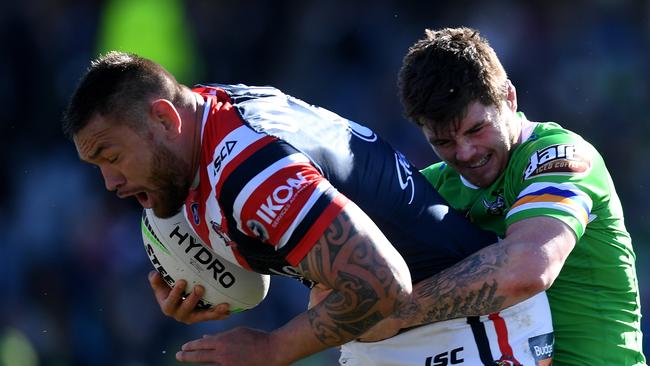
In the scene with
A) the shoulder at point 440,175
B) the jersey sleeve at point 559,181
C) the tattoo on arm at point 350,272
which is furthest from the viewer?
the shoulder at point 440,175

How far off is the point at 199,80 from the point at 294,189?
5.49m

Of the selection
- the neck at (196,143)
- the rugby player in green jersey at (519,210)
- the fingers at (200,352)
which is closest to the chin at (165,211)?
the neck at (196,143)

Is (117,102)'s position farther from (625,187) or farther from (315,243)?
(625,187)

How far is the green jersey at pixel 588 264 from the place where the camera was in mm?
3990

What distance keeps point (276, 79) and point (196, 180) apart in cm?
512

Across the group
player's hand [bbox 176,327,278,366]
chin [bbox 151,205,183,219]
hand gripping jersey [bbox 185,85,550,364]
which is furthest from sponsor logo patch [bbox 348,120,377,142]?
player's hand [bbox 176,327,278,366]

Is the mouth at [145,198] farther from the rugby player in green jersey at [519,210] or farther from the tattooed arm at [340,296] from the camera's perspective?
the rugby player in green jersey at [519,210]

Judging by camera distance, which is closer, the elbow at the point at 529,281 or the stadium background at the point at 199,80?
the elbow at the point at 529,281

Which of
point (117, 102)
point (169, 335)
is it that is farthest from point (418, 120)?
point (169, 335)

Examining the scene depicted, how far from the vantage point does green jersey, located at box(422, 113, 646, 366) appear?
3.99m

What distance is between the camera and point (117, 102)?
12.3ft

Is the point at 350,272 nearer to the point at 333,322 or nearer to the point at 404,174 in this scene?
the point at 333,322

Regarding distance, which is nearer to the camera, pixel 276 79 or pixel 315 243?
pixel 315 243

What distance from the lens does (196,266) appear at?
4.21 metres
